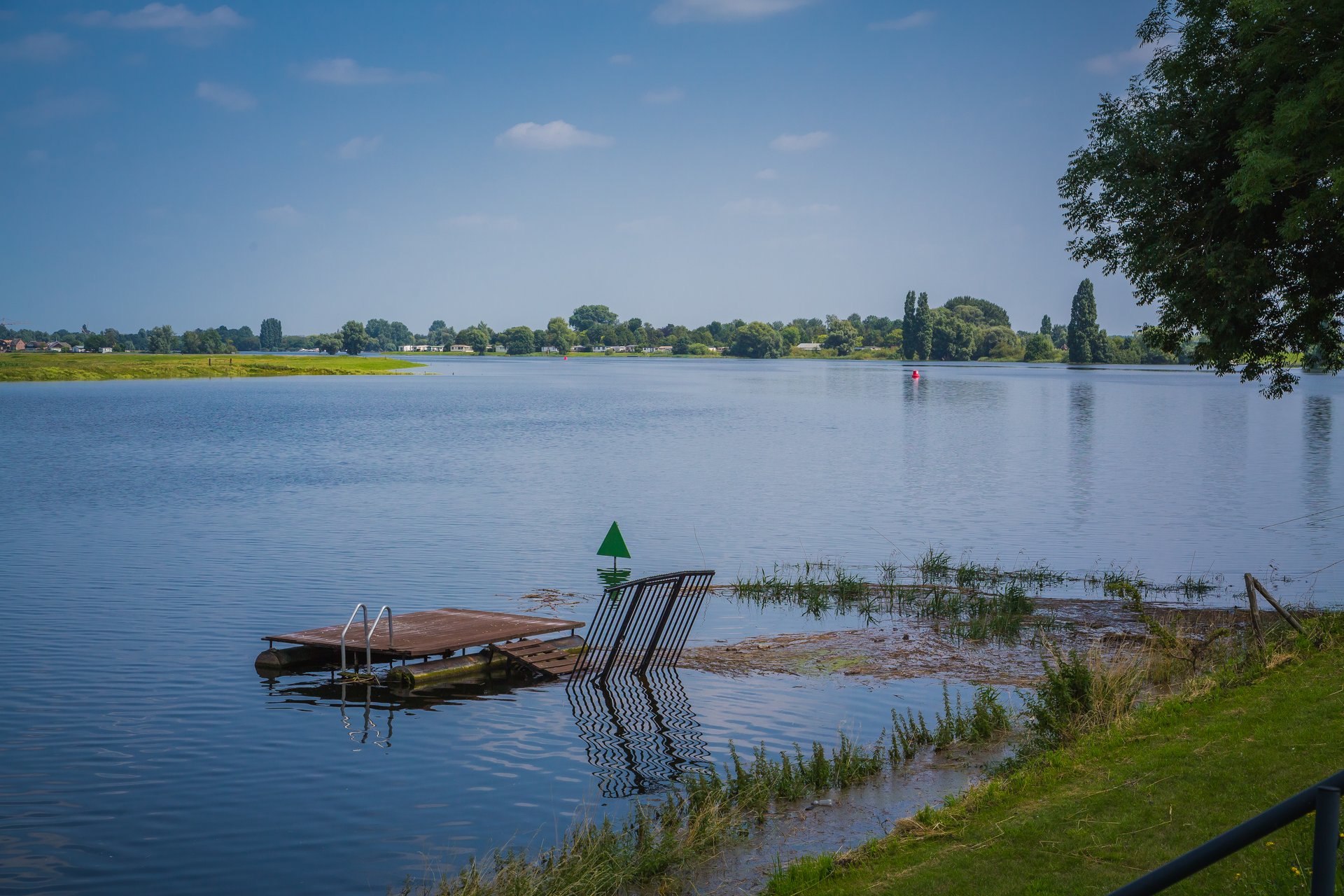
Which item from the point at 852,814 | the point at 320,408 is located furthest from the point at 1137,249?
the point at 320,408

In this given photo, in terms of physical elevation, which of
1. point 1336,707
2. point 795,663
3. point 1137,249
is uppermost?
point 1137,249

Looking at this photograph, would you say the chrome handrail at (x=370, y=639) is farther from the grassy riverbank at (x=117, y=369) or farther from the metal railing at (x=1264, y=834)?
the grassy riverbank at (x=117, y=369)

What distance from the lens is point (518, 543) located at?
32.0m

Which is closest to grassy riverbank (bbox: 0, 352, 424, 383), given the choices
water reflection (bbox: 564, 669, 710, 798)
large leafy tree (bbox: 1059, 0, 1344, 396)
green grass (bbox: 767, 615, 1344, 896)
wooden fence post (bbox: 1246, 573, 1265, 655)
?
water reflection (bbox: 564, 669, 710, 798)

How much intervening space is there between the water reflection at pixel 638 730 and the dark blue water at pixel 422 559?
13 centimetres

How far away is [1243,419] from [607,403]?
57.6 m

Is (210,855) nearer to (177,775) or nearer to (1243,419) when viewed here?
(177,775)

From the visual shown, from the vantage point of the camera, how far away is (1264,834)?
136 inches

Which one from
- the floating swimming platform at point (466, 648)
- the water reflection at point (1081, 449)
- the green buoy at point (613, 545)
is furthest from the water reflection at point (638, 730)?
the water reflection at point (1081, 449)

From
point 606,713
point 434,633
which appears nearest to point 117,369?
point 434,633

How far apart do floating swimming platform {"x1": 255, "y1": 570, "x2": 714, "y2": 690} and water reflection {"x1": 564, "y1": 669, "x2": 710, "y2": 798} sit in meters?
0.57

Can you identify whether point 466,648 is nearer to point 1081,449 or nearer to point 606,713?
point 606,713

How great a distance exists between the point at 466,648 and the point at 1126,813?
1213cm

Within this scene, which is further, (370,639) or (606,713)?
(370,639)
